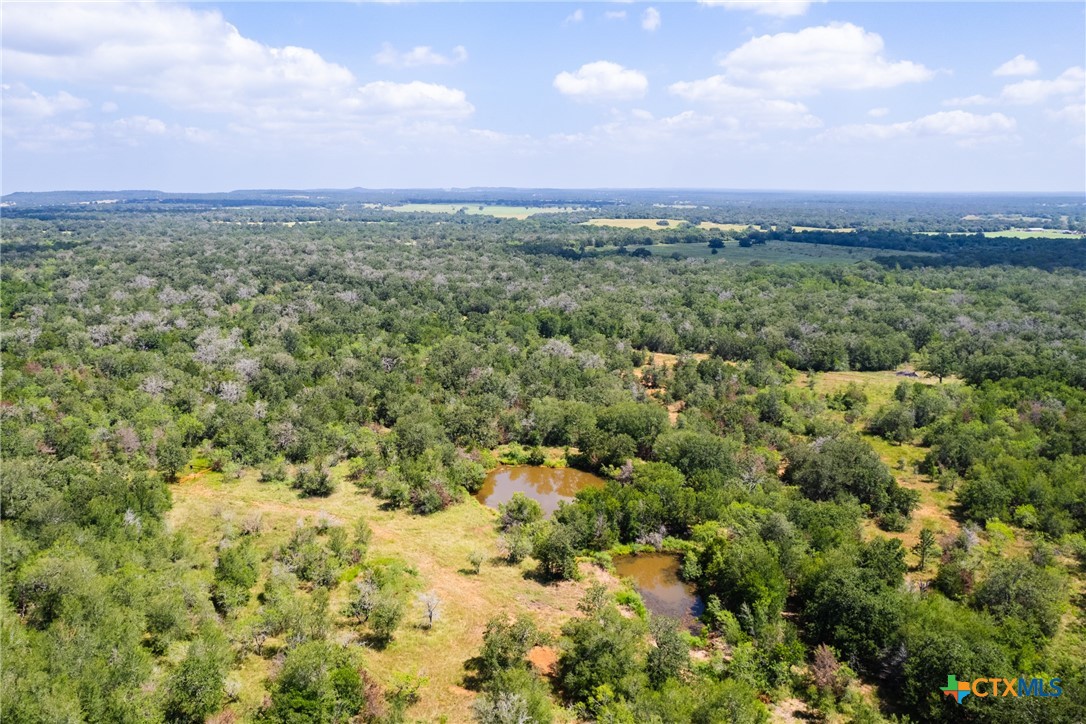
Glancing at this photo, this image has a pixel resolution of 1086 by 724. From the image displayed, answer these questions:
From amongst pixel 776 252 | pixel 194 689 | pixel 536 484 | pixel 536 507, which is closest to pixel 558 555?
pixel 536 507

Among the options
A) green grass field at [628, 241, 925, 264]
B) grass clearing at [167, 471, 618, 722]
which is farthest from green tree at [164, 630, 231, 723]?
green grass field at [628, 241, 925, 264]

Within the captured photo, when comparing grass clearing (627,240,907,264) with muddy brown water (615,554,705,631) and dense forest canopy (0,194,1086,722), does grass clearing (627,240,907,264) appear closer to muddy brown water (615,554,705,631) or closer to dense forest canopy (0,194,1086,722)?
dense forest canopy (0,194,1086,722)

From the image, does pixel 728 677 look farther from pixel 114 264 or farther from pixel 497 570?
pixel 114 264

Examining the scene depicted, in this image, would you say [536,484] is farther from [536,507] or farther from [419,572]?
[419,572]

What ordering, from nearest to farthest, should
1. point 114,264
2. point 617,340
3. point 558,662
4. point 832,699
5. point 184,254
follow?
point 832,699 < point 558,662 < point 617,340 < point 114,264 < point 184,254


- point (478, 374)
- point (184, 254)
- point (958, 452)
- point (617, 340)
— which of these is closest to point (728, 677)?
point (958, 452)

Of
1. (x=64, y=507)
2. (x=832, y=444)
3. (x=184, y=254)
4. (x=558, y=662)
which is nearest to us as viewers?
(x=558, y=662)

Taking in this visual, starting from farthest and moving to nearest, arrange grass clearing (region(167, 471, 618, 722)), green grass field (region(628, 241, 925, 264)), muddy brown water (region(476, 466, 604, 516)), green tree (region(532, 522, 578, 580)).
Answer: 1. green grass field (region(628, 241, 925, 264))
2. muddy brown water (region(476, 466, 604, 516))
3. green tree (region(532, 522, 578, 580))
4. grass clearing (region(167, 471, 618, 722))
